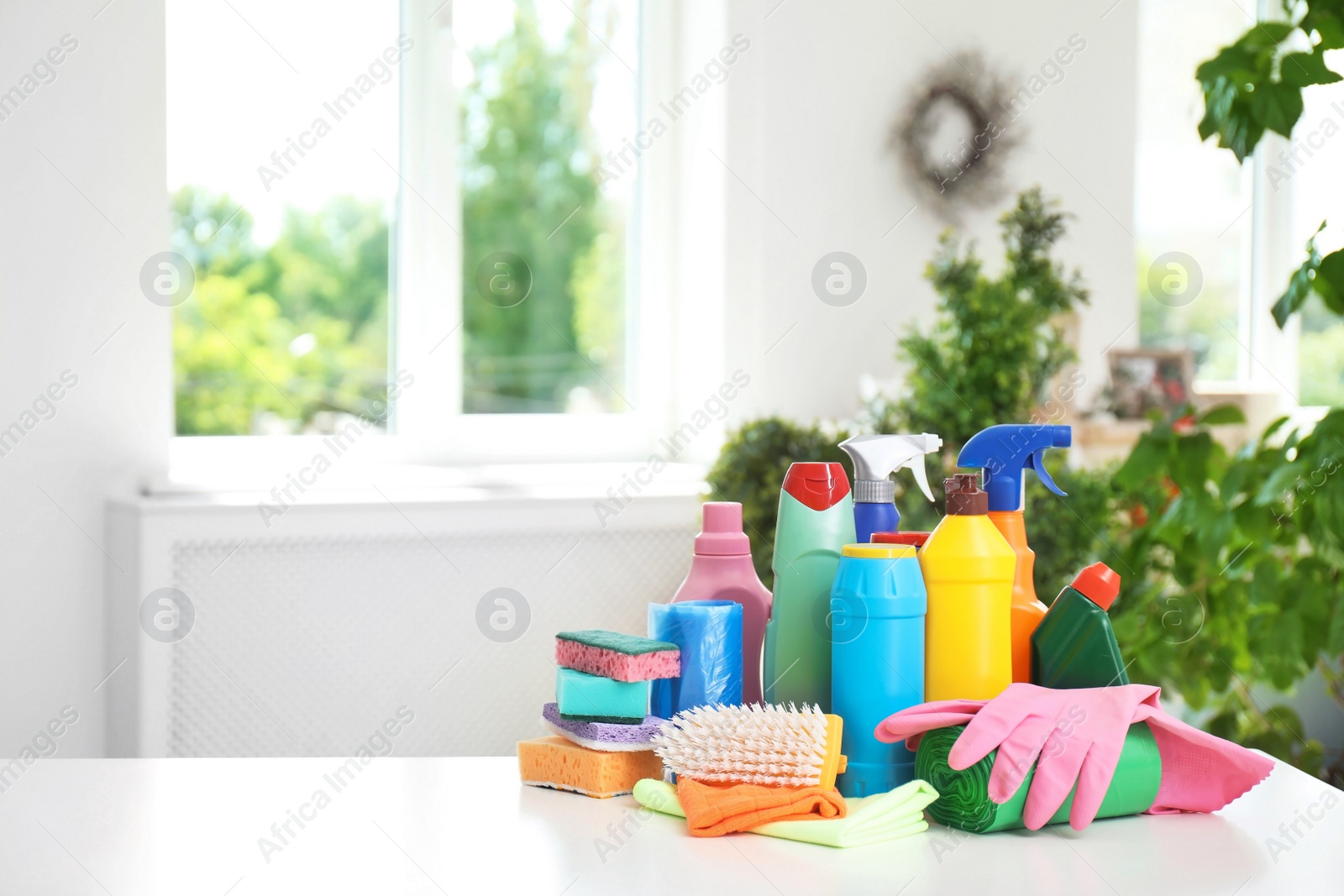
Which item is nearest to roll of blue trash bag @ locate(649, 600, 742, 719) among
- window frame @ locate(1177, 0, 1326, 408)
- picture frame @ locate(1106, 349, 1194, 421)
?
picture frame @ locate(1106, 349, 1194, 421)

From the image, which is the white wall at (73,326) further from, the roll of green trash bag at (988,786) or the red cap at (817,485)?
the roll of green trash bag at (988,786)

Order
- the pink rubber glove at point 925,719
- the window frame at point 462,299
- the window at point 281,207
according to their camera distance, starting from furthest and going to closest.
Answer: the window frame at point 462,299 < the window at point 281,207 < the pink rubber glove at point 925,719

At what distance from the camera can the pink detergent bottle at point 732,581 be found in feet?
3.13

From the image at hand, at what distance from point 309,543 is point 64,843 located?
4.67ft

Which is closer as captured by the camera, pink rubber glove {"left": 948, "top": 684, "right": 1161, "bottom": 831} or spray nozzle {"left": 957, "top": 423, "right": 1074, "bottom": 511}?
pink rubber glove {"left": 948, "top": 684, "right": 1161, "bottom": 831}

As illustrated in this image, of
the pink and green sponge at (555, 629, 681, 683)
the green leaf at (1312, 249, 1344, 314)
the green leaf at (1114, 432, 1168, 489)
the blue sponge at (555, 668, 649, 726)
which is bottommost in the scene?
the blue sponge at (555, 668, 649, 726)

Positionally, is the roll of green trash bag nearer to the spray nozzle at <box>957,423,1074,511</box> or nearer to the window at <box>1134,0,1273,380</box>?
the spray nozzle at <box>957,423,1074,511</box>

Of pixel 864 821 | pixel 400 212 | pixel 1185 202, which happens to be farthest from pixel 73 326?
pixel 1185 202

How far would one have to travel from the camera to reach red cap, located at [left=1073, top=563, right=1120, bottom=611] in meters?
0.87

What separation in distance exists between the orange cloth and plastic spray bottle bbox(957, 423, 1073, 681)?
0.70 feet

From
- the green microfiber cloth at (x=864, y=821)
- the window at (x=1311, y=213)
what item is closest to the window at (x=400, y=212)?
the green microfiber cloth at (x=864, y=821)

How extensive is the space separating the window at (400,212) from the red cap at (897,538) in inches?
70.5

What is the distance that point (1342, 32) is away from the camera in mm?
1580

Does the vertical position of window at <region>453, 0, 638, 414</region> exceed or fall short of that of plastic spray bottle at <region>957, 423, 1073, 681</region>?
it exceeds it
